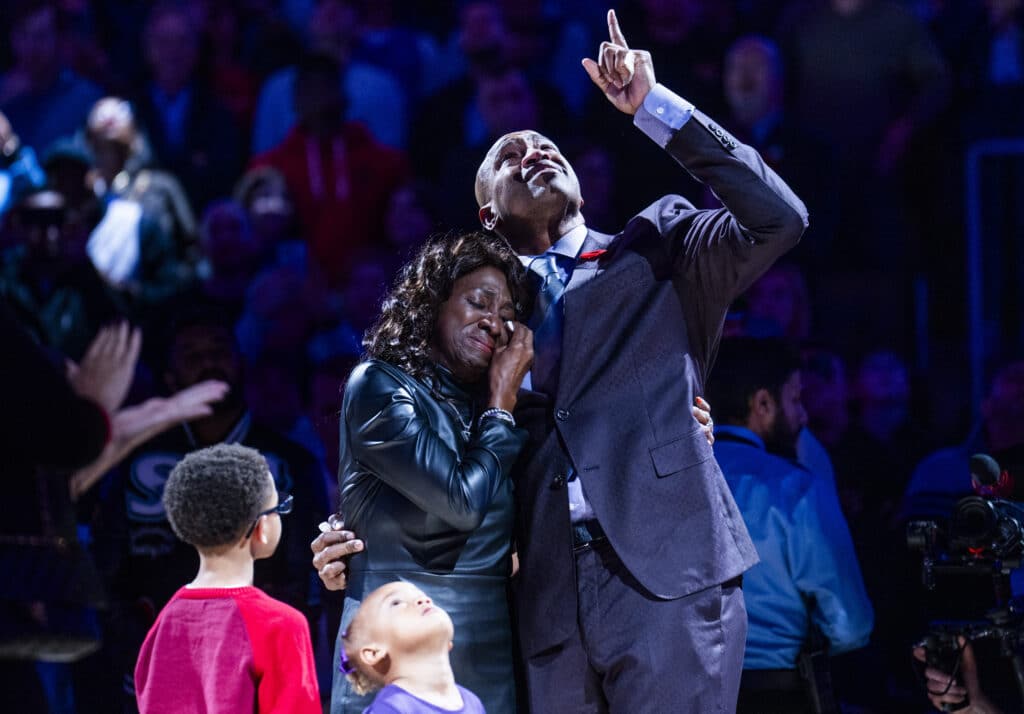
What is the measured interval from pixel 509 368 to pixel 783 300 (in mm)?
3178

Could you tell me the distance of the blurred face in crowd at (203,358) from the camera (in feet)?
18.0

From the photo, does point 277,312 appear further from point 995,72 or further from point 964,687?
point 964,687

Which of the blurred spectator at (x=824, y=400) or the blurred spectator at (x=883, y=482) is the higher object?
the blurred spectator at (x=824, y=400)

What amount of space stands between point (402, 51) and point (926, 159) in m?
2.93

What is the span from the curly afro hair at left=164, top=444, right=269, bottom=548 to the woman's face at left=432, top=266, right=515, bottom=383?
0.64 meters

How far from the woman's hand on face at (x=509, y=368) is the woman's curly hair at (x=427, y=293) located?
0.56 feet

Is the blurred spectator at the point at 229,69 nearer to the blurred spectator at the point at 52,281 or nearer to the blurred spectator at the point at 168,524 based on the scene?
the blurred spectator at the point at 52,281

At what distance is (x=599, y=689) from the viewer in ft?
11.1

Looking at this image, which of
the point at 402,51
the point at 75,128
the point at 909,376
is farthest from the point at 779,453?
the point at 75,128

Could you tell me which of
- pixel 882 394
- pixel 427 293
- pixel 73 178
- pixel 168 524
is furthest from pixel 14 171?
pixel 427 293

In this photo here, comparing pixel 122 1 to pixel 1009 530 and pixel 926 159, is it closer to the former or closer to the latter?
pixel 926 159

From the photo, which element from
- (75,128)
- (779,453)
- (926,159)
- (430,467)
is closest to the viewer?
(430,467)

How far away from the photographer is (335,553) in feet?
11.3

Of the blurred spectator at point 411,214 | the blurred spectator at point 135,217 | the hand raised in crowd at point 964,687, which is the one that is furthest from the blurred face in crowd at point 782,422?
the blurred spectator at point 135,217
